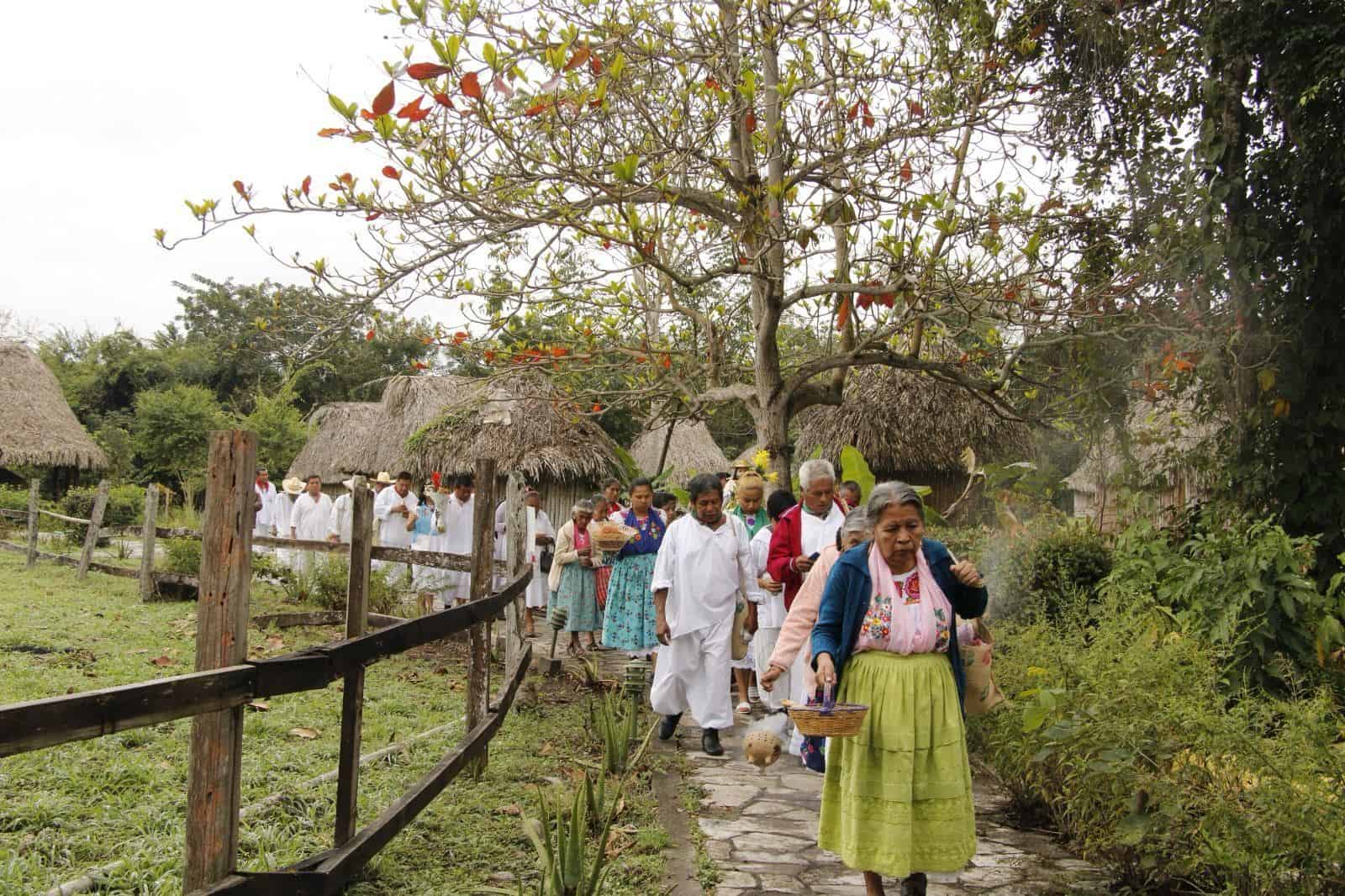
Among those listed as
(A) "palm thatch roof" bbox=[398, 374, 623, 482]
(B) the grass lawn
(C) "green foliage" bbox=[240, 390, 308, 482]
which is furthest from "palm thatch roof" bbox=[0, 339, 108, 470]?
(B) the grass lawn

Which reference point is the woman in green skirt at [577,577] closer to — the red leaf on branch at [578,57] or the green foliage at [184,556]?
the green foliage at [184,556]

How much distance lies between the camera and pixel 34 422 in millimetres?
26031

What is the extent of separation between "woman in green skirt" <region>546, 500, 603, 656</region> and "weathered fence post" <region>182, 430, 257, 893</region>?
734 cm

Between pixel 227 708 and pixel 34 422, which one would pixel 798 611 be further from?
pixel 34 422

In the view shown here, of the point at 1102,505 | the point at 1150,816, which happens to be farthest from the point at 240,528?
the point at 1102,505

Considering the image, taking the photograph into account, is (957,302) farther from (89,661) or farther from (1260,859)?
(89,661)

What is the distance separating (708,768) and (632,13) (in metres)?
5.28

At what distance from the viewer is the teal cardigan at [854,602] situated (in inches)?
155

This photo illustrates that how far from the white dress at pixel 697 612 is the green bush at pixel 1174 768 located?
238 cm

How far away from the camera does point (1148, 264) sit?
7.20m

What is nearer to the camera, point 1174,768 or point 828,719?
point 828,719

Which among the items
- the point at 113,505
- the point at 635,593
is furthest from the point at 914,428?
the point at 113,505

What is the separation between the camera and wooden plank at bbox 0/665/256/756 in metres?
2.14

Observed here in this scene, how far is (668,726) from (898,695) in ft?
11.9
